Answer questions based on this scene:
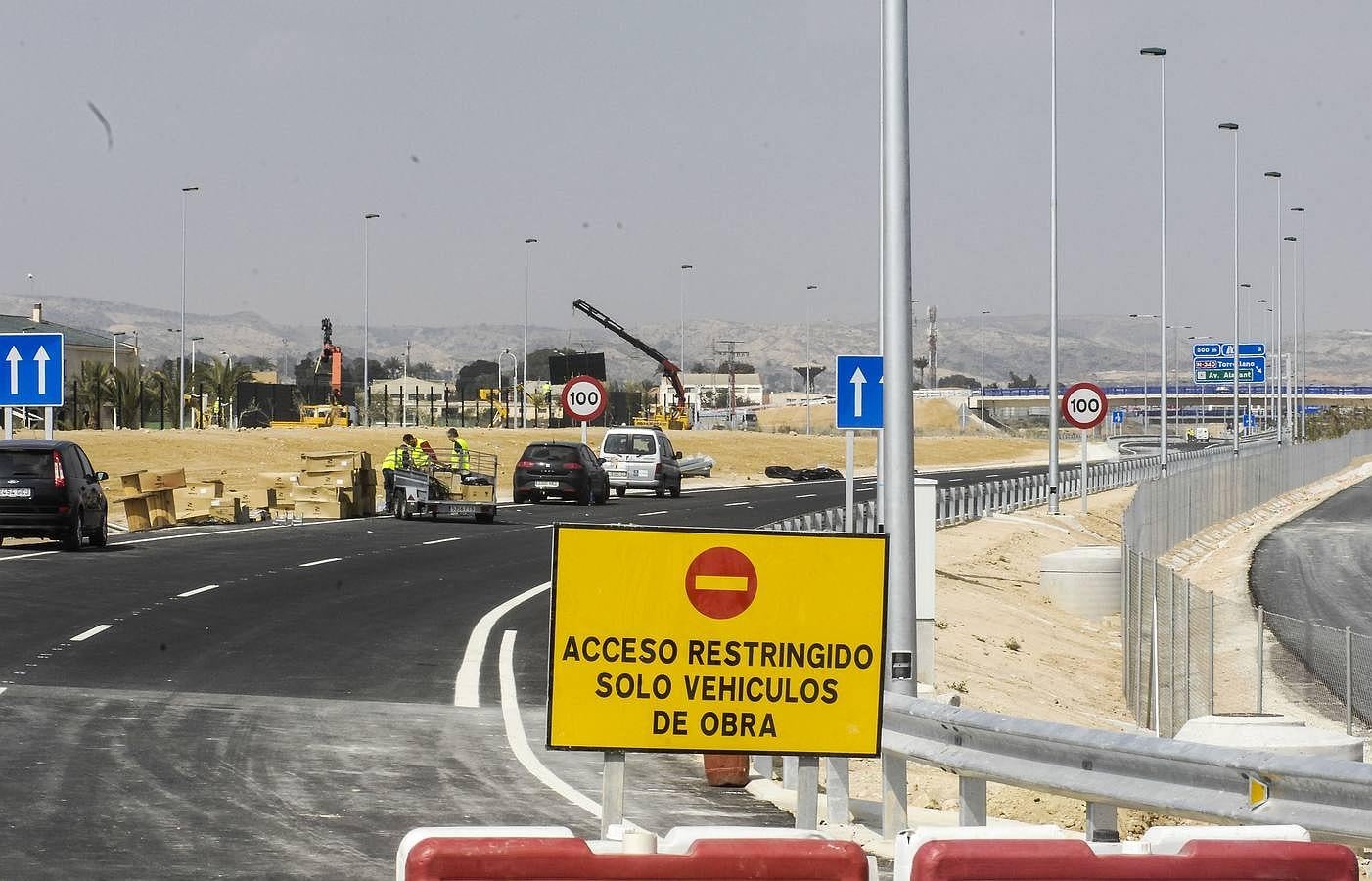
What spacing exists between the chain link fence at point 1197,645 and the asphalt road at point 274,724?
18.9 ft

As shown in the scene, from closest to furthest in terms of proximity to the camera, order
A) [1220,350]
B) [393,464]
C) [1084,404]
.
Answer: [1084,404]
[393,464]
[1220,350]

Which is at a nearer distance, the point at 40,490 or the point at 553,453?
the point at 40,490

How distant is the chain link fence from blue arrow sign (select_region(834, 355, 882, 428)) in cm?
319

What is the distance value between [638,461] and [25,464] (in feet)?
97.9

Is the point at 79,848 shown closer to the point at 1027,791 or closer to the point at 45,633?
the point at 1027,791

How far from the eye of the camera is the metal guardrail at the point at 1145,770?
743cm

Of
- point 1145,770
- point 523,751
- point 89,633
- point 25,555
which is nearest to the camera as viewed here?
point 1145,770

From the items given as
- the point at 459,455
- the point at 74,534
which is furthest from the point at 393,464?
the point at 74,534

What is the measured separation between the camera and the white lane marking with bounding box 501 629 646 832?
10828 millimetres

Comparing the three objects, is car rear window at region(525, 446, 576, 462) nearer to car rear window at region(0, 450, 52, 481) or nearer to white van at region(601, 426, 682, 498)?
white van at region(601, 426, 682, 498)

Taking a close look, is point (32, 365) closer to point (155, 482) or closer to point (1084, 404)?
point (155, 482)

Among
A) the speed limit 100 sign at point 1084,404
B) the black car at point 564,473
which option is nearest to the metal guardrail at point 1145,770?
the speed limit 100 sign at point 1084,404

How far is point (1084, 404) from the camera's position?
40.3 metres

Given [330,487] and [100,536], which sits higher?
[330,487]
